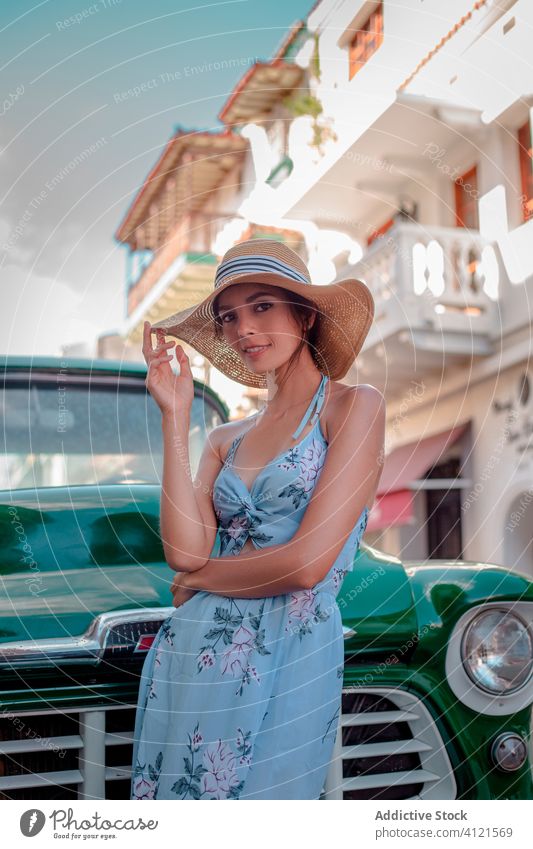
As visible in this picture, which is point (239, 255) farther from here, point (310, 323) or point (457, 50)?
point (457, 50)

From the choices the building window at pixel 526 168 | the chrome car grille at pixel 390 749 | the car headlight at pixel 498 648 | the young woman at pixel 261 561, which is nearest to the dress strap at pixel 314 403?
the young woman at pixel 261 561

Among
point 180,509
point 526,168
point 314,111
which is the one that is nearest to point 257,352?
point 180,509

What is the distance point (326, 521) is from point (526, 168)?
746 centimetres

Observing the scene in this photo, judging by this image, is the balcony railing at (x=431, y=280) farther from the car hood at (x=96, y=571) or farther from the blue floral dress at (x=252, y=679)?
the blue floral dress at (x=252, y=679)

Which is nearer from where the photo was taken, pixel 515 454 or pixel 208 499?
pixel 208 499

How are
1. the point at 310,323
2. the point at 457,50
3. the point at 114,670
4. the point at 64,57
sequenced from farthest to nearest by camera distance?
the point at 457,50 → the point at 64,57 → the point at 310,323 → the point at 114,670

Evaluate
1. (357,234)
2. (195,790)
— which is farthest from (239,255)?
(357,234)

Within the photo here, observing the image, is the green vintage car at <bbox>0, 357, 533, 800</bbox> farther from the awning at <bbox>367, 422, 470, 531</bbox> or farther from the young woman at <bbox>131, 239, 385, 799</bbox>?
the awning at <bbox>367, 422, 470, 531</bbox>

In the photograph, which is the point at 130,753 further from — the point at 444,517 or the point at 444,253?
the point at 444,517

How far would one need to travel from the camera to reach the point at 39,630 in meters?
1.85

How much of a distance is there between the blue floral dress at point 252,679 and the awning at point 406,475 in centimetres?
724

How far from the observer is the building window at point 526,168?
8.01m

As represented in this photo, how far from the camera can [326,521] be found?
66.2 inches

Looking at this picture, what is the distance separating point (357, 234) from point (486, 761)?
375 inches
